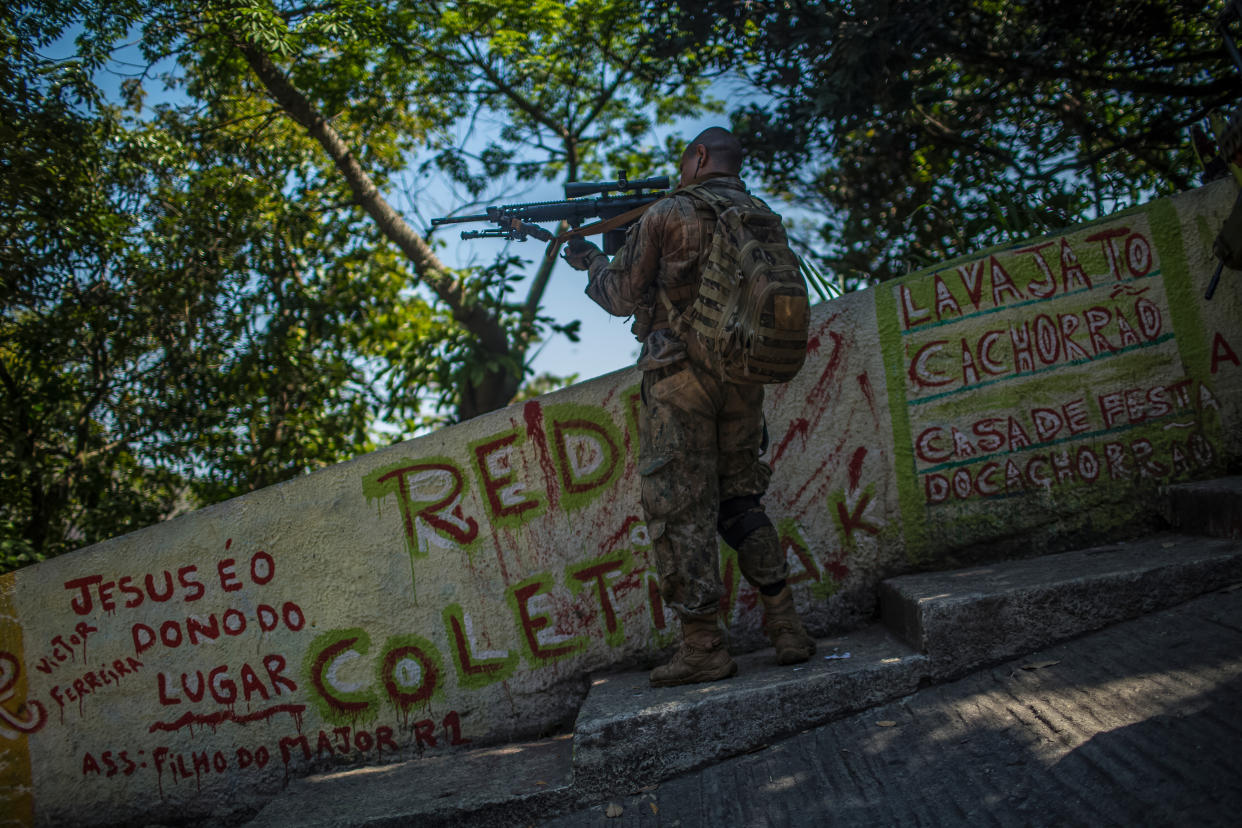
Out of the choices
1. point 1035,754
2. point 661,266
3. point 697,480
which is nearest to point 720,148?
point 661,266

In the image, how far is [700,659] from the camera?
2822mm

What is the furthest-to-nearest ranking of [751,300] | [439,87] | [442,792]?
[439,87], [442,792], [751,300]

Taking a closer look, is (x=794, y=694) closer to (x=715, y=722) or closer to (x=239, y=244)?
(x=715, y=722)

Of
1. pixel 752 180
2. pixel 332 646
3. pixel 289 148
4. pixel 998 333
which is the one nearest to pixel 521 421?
pixel 332 646

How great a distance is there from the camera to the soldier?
279 centimetres

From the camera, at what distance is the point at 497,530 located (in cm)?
340

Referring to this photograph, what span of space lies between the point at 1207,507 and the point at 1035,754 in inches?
58.1

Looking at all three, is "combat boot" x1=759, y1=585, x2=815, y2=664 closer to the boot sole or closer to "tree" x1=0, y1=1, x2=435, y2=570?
the boot sole

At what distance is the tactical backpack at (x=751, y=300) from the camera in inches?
97.0

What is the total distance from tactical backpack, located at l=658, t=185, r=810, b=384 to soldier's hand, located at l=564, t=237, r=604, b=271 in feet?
1.87

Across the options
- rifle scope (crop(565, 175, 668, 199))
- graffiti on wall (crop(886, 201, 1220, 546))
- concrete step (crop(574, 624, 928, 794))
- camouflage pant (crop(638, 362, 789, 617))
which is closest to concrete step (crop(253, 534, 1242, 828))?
concrete step (crop(574, 624, 928, 794))

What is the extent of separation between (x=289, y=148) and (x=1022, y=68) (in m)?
6.38

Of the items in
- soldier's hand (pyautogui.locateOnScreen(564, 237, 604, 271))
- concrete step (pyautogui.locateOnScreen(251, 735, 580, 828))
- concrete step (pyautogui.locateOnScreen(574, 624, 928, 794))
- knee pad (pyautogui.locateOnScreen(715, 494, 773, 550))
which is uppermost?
soldier's hand (pyautogui.locateOnScreen(564, 237, 604, 271))

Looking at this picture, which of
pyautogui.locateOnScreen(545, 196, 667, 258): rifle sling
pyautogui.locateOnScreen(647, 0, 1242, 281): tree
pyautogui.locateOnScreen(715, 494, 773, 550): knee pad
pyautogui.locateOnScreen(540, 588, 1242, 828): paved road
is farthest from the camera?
pyautogui.locateOnScreen(647, 0, 1242, 281): tree
